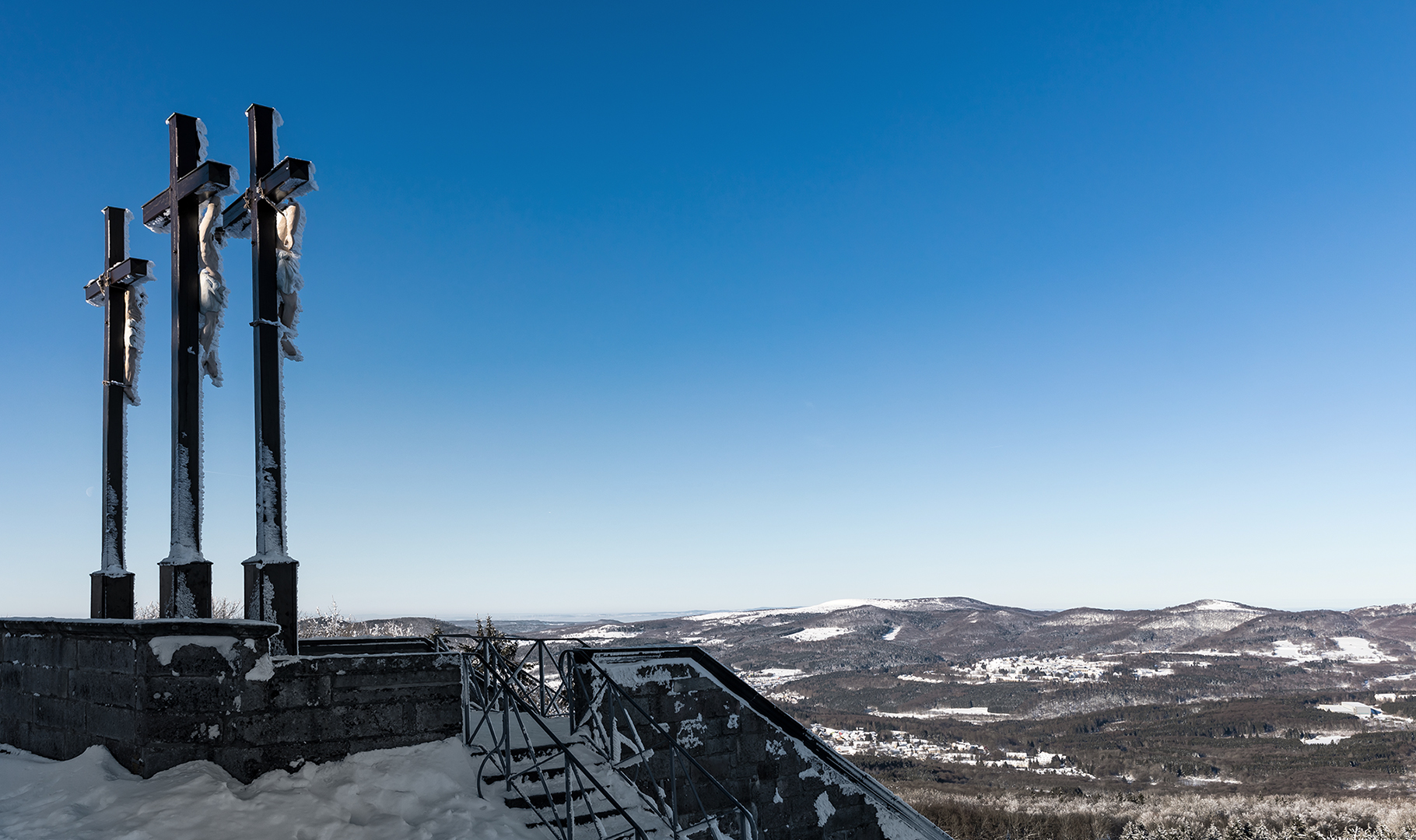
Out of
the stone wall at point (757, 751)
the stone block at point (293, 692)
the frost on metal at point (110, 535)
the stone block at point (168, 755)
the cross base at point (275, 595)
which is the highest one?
the frost on metal at point (110, 535)

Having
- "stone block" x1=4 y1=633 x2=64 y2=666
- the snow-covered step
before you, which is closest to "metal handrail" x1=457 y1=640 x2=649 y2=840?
the snow-covered step

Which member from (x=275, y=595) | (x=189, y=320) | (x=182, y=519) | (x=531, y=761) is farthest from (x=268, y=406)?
(x=531, y=761)

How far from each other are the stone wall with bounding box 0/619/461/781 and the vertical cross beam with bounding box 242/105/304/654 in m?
0.77

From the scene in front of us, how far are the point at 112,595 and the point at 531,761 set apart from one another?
6022mm

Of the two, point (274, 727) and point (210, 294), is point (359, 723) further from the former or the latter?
point (210, 294)

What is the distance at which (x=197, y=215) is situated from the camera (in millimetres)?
9281

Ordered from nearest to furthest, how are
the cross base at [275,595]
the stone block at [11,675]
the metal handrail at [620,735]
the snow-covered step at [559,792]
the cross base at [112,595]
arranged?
1. the snow-covered step at [559,792]
2. the metal handrail at [620,735]
3. the cross base at [275,595]
4. the stone block at [11,675]
5. the cross base at [112,595]

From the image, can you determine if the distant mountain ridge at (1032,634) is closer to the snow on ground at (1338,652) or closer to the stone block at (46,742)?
the snow on ground at (1338,652)

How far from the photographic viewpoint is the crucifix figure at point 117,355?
10.3 metres

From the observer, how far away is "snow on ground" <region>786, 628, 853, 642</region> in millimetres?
169600

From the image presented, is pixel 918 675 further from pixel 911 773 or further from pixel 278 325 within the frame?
pixel 278 325

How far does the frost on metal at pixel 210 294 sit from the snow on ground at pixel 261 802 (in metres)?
4.04

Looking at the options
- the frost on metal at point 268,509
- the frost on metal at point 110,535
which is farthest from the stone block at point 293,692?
the frost on metal at point 110,535

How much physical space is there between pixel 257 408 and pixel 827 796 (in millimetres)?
7349
